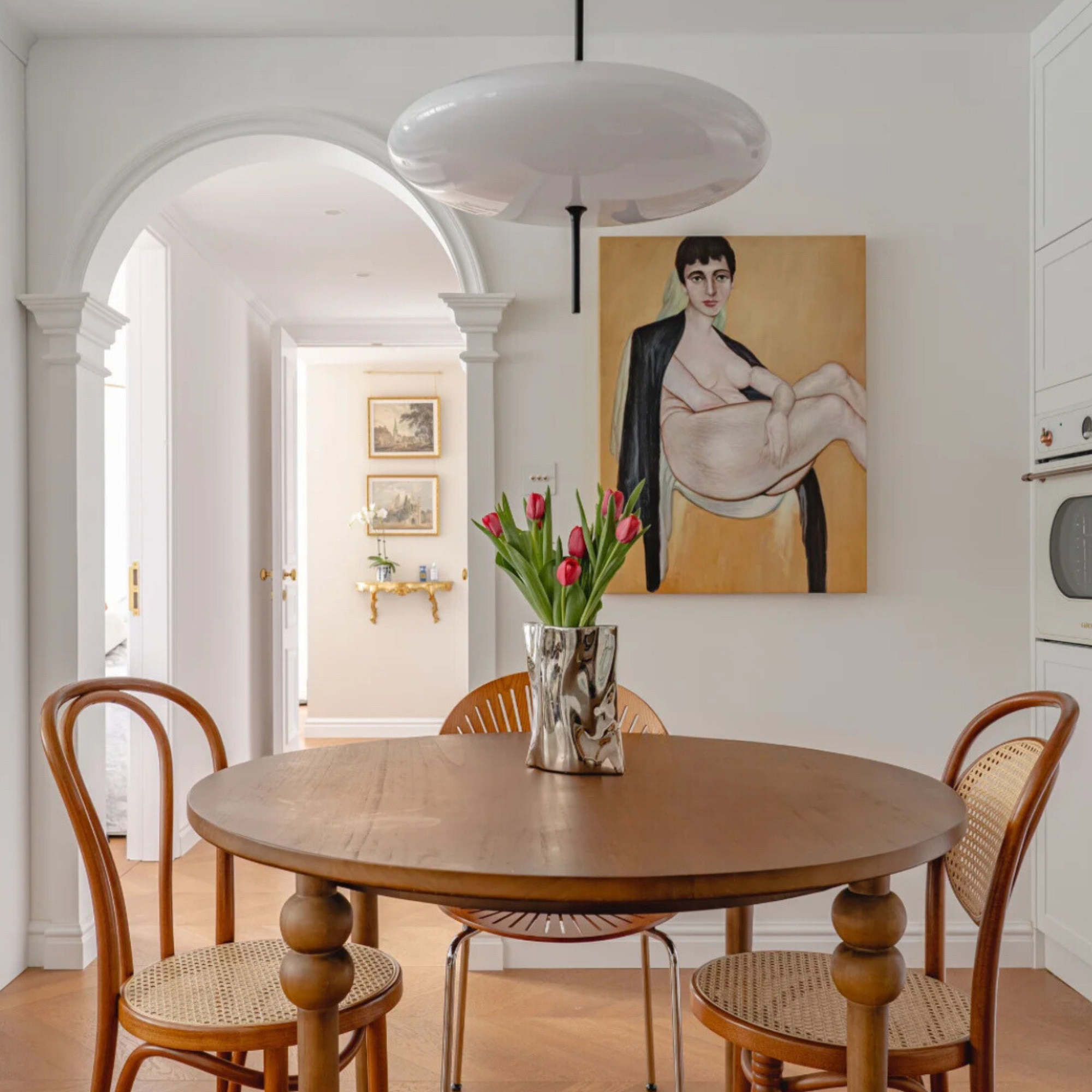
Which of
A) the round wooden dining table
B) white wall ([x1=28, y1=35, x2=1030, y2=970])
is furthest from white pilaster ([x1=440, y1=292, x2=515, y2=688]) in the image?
the round wooden dining table

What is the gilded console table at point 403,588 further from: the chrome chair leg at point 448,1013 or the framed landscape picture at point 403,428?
the chrome chair leg at point 448,1013

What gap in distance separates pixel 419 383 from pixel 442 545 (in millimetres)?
1071

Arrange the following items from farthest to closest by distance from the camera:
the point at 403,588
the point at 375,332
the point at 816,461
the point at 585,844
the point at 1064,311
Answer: the point at 403,588 < the point at 375,332 < the point at 816,461 < the point at 1064,311 < the point at 585,844

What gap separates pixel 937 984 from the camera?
66.0 inches

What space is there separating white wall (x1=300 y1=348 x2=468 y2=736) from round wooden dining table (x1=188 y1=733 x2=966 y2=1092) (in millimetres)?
5262

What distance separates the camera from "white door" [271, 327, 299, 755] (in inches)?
211

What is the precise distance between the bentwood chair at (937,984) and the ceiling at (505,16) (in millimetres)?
2080

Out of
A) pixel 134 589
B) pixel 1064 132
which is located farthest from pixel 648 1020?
pixel 134 589

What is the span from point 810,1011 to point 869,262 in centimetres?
218

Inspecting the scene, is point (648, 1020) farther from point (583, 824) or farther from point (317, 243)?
point (317, 243)

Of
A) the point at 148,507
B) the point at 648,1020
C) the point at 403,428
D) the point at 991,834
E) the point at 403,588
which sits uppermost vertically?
the point at 403,428

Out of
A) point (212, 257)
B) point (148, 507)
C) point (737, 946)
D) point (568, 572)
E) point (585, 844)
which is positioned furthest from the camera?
point (212, 257)

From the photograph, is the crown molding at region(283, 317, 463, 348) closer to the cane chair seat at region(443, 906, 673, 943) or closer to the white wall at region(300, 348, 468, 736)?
the white wall at region(300, 348, 468, 736)

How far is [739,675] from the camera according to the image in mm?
3064
